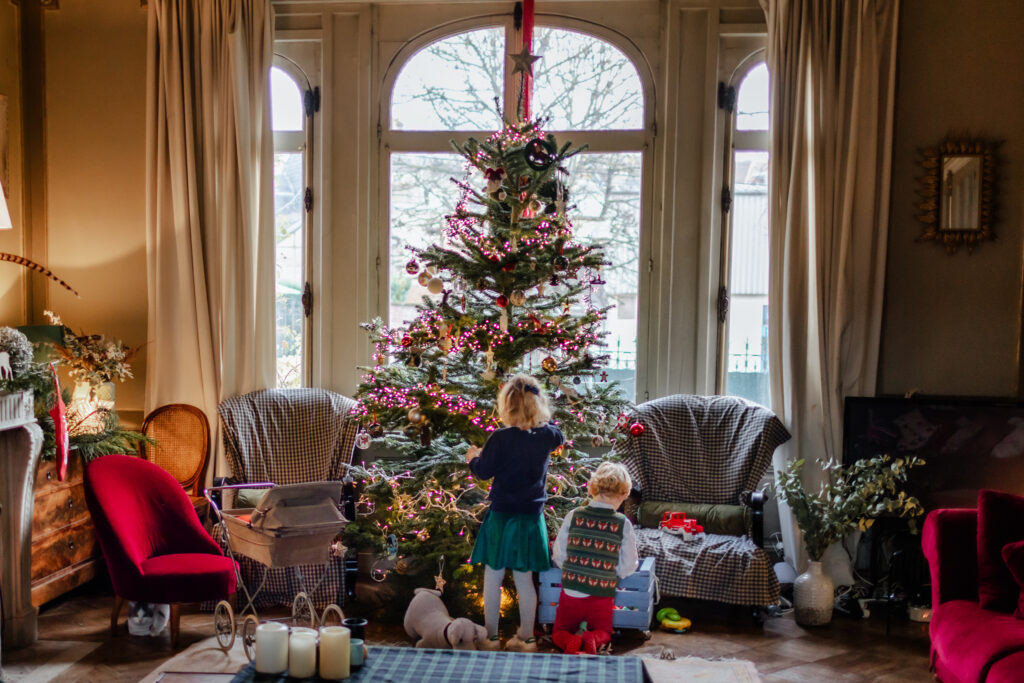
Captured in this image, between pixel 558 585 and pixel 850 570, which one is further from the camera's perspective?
pixel 850 570

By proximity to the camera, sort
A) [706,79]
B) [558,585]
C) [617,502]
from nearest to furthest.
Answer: [617,502]
[558,585]
[706,79]

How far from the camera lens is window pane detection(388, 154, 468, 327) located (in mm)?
5543

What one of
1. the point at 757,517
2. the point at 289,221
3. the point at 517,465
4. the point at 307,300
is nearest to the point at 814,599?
the point at 757,517

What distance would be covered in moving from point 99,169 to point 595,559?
3841mm

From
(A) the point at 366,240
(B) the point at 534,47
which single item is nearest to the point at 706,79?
(B) the point at 534,47

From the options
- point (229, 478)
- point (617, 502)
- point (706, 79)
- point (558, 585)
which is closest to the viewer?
point (617, 502)

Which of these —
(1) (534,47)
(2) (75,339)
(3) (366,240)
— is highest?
(1) (534,47)

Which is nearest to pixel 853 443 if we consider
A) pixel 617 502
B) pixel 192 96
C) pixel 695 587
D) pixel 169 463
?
pixel 695 587

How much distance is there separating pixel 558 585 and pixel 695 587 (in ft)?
2.28

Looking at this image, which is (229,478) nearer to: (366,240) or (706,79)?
(366,240)

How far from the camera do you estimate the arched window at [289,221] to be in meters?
5.58

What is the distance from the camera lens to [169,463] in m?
5.20

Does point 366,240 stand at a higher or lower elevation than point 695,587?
higher

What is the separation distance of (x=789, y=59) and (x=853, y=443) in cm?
215
